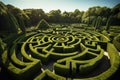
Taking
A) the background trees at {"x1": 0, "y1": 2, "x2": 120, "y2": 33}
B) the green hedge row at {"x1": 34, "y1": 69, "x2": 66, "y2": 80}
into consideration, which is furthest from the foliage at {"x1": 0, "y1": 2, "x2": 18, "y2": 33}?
the green hedge row at {"x1": 34, "y1": 69, "x2": 66, "y2": 80}

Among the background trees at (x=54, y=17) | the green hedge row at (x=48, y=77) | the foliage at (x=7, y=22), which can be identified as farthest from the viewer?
the background trees at (x=54, y=17)

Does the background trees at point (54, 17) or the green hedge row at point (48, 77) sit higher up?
the background trees at point (54, 17)

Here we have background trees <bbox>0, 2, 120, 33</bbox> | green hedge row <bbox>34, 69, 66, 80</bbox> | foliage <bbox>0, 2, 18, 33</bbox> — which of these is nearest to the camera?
green hedge row <bbox>34, 69, 66, 80</bbox>

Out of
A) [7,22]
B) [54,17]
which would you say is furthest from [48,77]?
[54,17]

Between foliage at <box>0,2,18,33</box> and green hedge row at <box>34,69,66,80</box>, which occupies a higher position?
foliage at <box>0,2,18,33</box>

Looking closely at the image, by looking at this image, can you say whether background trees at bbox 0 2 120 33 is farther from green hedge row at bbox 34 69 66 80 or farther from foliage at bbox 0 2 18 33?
green hedge row at bbox 34 69 66 80

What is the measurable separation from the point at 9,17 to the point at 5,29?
13.8ft

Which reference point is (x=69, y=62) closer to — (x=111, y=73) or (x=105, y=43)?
(x=111, y=73)

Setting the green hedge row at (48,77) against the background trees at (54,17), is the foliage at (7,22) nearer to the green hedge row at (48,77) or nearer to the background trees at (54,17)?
the background trees at (54,17)

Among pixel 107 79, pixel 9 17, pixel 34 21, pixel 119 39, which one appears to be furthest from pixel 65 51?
pixel 34 21

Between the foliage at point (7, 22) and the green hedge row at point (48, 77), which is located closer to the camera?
the green hedge row at point (48, 77)

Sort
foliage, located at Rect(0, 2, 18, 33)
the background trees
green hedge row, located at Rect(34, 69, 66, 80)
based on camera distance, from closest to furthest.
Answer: green hedge row, located at Rect(34, 69, 66, 80) < foliage, located at Rect(0, 2, 18, 33) < the background trees

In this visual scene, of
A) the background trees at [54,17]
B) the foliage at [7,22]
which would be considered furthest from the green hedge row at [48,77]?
the background trees at [54,17]

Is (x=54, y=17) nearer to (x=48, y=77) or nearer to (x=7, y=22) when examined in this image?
(x=7, y=22)
